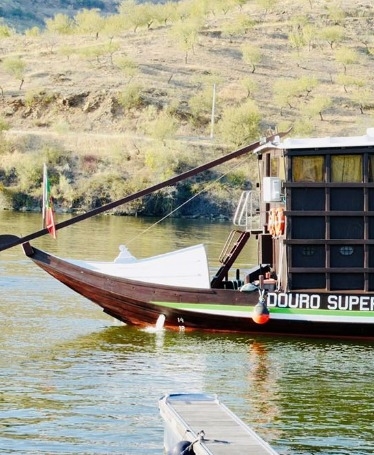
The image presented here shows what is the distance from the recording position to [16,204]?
7431 cm

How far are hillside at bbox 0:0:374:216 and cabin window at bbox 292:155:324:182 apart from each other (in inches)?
2173

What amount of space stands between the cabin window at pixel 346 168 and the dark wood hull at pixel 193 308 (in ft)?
8.94

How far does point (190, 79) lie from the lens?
10206 cm

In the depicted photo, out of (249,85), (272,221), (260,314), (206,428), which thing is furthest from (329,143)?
(249,85)

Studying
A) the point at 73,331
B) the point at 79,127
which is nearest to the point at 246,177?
the point at 79,127

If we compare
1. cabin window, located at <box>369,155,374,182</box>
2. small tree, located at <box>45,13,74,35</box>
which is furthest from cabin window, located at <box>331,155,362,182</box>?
small tree, located at <box>45,13,74,35</box>

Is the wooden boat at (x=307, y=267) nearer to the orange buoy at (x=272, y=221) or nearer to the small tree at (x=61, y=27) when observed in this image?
the orange buoy at (x=272, y=221)

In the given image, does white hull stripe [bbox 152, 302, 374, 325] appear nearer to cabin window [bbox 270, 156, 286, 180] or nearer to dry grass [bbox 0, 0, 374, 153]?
cabin window [bbox 270, 156, 286, 180]

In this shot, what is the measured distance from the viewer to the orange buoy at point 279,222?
24.9m

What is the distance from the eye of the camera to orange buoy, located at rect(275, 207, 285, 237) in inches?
979

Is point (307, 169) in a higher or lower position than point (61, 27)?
lower

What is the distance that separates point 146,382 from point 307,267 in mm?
5333

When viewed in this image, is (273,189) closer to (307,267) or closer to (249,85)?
(307,267)

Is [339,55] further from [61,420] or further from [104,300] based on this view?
[61,420]
